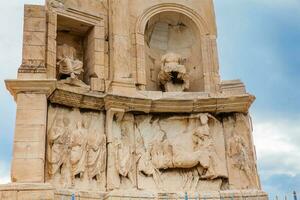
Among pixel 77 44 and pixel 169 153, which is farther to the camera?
pixel 77 44

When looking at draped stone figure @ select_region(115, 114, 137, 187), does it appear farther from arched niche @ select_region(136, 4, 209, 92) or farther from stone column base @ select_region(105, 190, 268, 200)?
arched niche @ select_region(136, 4, 209, 92)

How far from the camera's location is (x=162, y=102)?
35.2ft

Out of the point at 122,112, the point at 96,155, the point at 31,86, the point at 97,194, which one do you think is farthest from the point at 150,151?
the point at 31,86

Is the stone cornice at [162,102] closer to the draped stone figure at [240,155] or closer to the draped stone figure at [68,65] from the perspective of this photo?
the draped stone figure at [68,65]

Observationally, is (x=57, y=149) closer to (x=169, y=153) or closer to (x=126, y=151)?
(x=126, y=151)

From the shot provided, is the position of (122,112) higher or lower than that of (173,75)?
lower

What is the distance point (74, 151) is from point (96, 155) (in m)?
0.50

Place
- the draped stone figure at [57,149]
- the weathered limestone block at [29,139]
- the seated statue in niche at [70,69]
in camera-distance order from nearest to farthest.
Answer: the weathered limestone block at [29,139], the draped stone figure at [57,149], the seated statue in niche at [70,69]

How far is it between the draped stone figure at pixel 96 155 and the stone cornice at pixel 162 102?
73 cm

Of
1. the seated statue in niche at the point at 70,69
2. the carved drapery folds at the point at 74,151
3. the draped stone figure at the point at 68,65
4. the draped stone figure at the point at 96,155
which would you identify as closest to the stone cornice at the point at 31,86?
the carved drapery folds at the point at 74,151

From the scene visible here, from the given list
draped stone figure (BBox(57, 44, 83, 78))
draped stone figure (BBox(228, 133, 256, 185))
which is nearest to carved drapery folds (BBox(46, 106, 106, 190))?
draped stone figure (BBox(57, 44, 83, 78))

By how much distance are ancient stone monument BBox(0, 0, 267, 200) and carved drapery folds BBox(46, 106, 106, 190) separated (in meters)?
0.02

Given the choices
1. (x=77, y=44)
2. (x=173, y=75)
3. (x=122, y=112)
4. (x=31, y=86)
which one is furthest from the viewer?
(x=77, y=44)

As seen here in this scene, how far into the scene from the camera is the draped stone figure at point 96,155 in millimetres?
9719
